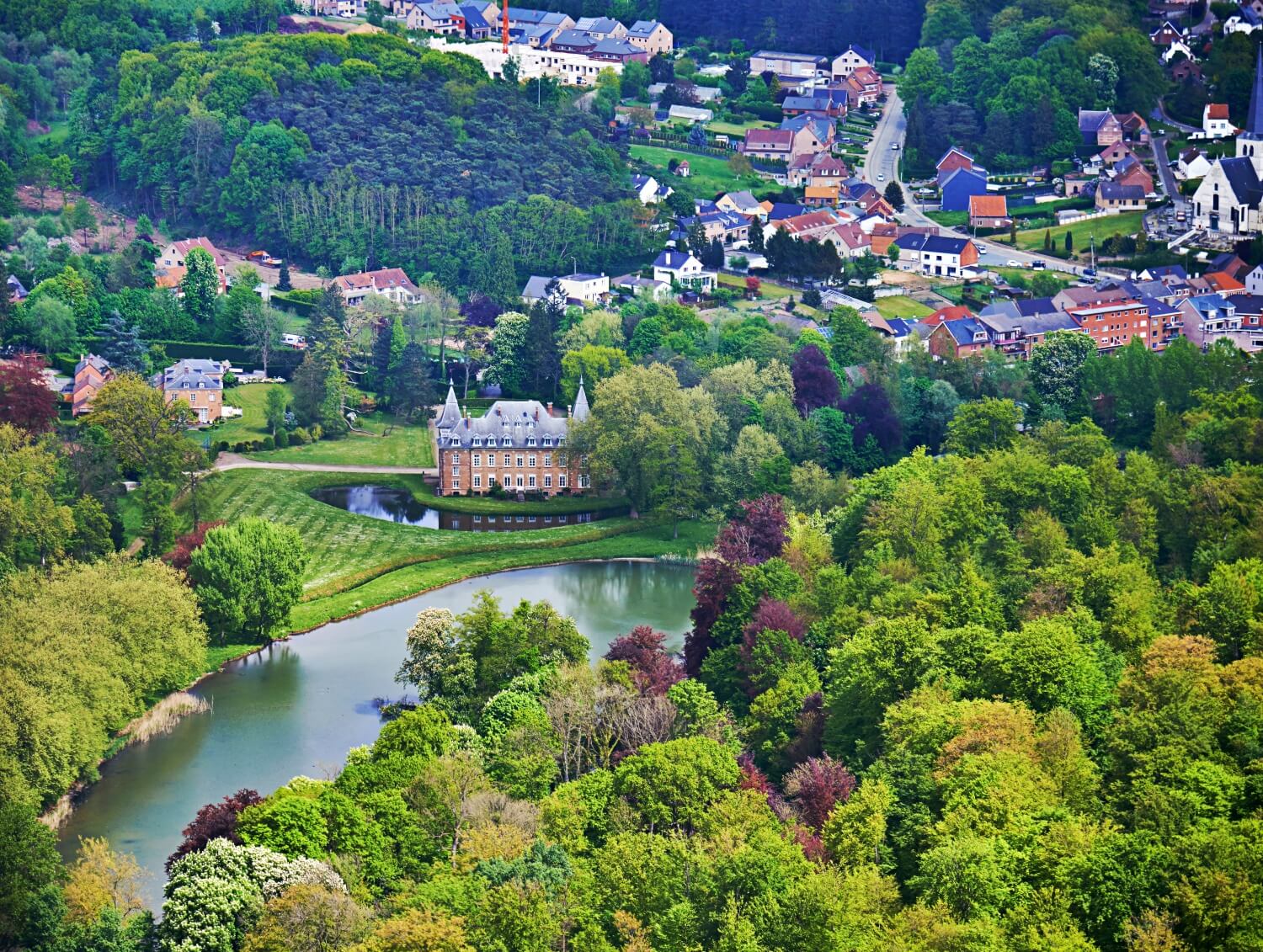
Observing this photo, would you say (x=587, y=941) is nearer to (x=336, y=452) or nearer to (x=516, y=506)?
(x=516, y=506)

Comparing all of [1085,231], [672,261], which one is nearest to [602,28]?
[672,261]

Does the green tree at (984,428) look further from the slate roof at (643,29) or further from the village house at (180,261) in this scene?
the slate roof at (643,29)

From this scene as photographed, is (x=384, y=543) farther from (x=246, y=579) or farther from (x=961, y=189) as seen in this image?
(x=961, y=189)

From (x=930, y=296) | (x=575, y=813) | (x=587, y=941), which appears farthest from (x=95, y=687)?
(x=930, y=296)

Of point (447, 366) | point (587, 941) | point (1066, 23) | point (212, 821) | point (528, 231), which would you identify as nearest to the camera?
point (587, 941)

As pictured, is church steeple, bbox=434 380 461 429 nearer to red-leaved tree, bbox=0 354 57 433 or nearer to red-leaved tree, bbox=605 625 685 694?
red-leaved tree, bbox=0 354 57 433
